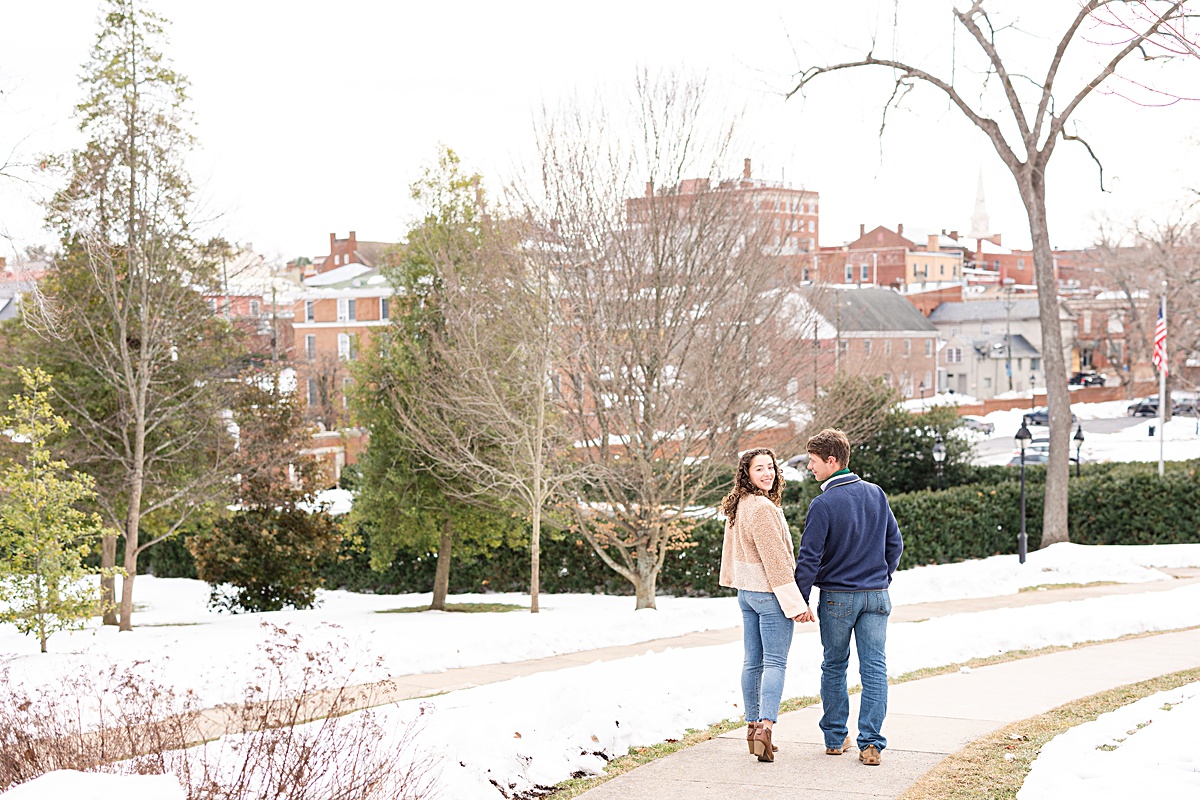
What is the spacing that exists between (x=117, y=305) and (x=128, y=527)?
355 centimetres

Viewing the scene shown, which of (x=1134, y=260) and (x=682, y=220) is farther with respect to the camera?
(x=1134, y=260)

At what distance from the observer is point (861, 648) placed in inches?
249

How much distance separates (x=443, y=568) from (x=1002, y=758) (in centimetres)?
1737

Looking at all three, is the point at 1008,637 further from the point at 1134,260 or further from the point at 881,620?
the point at 1134,260

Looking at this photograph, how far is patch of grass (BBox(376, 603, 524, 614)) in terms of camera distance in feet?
72.8

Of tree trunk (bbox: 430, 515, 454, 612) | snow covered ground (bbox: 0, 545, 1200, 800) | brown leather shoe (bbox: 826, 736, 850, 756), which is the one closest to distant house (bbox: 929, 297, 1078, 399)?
snow covered ground (bbox: 0, 545, 1200, 800)

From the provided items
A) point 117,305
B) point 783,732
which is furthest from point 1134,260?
point 783,732

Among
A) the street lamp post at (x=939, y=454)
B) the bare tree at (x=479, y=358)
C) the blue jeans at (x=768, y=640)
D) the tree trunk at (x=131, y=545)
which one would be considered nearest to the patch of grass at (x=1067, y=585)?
the street lamp post at (x=939, y=454)

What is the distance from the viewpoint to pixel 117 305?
18.1 m

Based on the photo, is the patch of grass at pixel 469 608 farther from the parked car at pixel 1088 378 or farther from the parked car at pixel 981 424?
the parked car at pixel 1088 378

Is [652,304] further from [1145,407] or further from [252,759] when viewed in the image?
[1145,407]

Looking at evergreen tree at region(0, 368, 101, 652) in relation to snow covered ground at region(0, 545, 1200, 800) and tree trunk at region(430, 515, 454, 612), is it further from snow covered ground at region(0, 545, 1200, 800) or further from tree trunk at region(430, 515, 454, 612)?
tree trunk at region(430, 515, 454, 612)

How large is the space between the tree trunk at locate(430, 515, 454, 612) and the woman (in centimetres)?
1663

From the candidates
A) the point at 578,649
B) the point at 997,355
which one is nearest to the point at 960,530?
the point at 578,649
